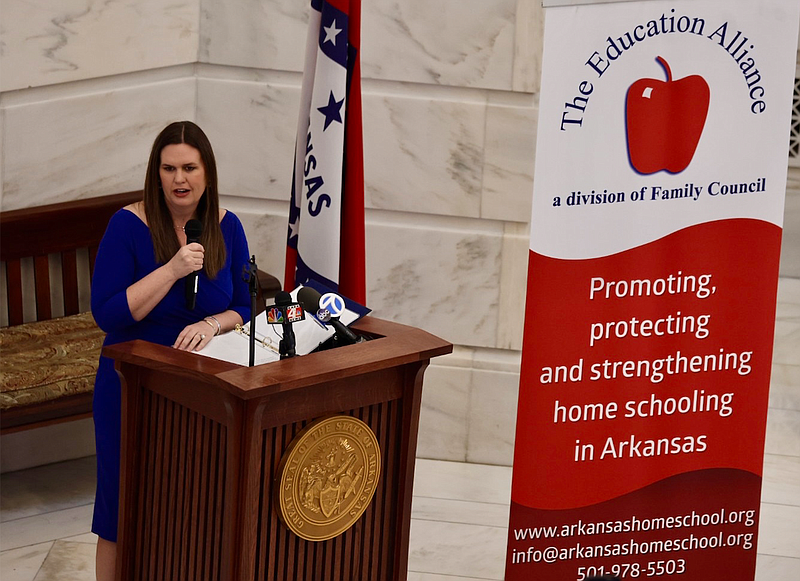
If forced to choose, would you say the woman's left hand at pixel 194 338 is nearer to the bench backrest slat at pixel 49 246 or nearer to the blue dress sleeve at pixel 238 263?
the blue dress sleeve at pixel 238 263

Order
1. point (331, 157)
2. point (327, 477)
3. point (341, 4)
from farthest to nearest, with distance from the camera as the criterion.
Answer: point (331, 157) → point (341, 4) → point (327, 477)

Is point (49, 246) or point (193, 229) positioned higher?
point (193, 229)

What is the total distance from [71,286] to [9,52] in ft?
3.19

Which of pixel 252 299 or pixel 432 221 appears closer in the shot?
pixel 252 299

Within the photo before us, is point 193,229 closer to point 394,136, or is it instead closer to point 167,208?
point 167,208

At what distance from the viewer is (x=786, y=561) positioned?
413 cm

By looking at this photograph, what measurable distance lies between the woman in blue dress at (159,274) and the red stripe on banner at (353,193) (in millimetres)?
464

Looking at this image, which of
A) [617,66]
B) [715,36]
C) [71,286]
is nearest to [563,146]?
[617,66]

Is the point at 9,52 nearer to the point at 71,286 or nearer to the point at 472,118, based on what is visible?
the point at 71,286

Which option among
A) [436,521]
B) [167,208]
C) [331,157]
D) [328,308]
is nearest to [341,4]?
[331,157]

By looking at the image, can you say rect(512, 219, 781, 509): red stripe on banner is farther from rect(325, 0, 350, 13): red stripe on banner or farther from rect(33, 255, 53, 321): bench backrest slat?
rect(33, 255, 53, 321): bench backrest slat

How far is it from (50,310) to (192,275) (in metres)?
1.75

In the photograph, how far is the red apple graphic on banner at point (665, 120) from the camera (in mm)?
3076

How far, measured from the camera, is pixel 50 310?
4531 mm
